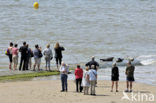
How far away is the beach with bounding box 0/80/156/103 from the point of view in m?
17.6

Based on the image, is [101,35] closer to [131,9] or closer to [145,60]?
[145,60]

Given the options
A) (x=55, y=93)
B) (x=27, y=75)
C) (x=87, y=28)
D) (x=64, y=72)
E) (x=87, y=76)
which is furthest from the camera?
(x=87, y=28)

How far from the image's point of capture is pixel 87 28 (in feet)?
150

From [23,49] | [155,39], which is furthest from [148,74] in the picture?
[155,39]

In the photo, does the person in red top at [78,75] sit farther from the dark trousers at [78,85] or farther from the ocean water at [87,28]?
the ocean water at [87,28]

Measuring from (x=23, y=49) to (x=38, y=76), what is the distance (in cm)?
164

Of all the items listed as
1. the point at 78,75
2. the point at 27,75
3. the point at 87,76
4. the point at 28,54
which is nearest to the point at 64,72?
the point at 78,75

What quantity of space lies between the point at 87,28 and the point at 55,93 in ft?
89.0

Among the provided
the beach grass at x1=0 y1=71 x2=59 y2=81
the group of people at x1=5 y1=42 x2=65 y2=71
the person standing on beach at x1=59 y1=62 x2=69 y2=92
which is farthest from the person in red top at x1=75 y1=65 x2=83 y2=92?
the group of people at x1=5 y1=42 x2=65 y2=71

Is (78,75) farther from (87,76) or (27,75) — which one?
(27,75)

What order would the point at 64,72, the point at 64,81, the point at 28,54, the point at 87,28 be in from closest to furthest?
1. the point at 64,72
2. the point at 64,81
3. the point at 28,54
4. the point at 87,28

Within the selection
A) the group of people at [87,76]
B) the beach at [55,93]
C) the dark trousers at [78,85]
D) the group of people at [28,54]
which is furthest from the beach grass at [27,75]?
the dark trousers at [78,85]

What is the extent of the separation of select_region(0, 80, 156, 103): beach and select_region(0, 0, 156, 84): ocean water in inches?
112

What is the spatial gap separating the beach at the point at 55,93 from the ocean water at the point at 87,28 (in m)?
2.86
